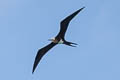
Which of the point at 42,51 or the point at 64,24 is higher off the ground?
the point at 64,24

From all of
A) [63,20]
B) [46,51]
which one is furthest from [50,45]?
[63,20]

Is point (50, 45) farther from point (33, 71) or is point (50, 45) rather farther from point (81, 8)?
point (81, 8)

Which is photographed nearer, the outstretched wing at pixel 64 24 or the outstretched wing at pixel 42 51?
the outstretched wing at pixel 64 24

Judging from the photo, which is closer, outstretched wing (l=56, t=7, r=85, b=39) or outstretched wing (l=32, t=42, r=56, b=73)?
outstretched wing (l=56, t=7, r=85, b=39)

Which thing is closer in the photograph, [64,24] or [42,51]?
[64,24]

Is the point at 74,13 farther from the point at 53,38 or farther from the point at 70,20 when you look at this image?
the point at 53,38

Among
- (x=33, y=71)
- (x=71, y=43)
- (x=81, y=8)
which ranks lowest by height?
(x=33, y=71)

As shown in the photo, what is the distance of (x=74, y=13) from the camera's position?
62750mm

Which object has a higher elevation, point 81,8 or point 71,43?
point 81,8

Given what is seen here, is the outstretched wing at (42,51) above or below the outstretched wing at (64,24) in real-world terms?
below

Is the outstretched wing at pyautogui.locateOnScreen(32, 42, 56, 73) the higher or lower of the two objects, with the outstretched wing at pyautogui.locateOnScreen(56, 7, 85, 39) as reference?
lower

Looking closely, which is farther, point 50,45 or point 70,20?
point 50,45

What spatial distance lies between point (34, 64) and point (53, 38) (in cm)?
465

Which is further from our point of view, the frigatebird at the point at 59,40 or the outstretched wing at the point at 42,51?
the outstretched wing at the point at 42,51
